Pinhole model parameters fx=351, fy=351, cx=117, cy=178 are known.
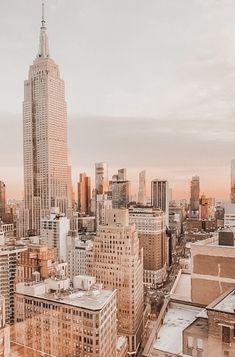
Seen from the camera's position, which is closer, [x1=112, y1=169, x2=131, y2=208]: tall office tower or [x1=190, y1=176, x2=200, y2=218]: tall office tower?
[x1=190, y1=176, x2=200, y2=218]: tall office tower

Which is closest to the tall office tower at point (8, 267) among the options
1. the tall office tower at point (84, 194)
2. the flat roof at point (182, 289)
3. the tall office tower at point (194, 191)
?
the tall office tower at point (84, 194)

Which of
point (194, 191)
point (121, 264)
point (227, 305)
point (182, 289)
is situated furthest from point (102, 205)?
point (227, 305)

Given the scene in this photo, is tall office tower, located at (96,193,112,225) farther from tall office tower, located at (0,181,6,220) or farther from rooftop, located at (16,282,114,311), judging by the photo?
rooftop, located at (16,282,114,311)

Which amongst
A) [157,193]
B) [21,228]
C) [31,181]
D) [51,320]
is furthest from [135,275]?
[31,181]

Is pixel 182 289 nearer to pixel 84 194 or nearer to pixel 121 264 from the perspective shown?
→ pixel 121 264

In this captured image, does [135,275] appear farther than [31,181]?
No

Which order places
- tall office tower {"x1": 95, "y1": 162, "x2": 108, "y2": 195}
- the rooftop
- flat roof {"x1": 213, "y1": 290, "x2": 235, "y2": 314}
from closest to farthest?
flat roof {"x1": 213, "y1": 290, "x2": 235, "y2": 314} < the rooftop < tall office tower {"x1": 95, "y1": 162, "x2": 108, "y2": 195}

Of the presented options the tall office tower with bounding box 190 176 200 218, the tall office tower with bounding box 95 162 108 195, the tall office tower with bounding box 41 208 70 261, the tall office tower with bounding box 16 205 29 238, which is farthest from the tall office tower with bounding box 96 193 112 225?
the tall office tower with bounding box 41 208 70 261

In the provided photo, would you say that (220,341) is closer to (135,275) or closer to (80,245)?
(135,275)
